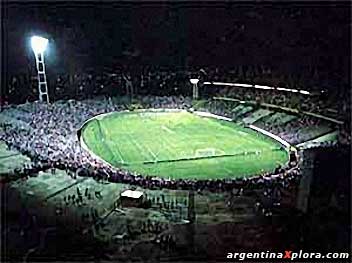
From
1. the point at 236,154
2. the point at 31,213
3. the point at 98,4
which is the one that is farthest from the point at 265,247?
the point at 98,4

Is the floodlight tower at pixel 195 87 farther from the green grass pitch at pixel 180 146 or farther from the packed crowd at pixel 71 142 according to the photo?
the green grass pitch at pixel 180 146

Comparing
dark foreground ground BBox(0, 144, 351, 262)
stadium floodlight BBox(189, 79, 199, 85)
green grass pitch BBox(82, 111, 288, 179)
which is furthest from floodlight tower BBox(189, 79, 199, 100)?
dark foreground ground BBox(0, 144, 351, 262)

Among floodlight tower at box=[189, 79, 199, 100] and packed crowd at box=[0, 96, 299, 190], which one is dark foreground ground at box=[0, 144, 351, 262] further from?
floodlight tower at box=[189, 79, 199, 100]

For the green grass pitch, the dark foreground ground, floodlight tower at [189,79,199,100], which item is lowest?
the dark foreground ground

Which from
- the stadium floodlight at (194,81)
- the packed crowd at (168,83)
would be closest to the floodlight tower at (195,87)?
the stadium floodlight at (194,81)

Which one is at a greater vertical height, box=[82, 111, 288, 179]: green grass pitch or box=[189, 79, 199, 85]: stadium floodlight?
box=[189, 79, 199, 85]: stadium floodlight

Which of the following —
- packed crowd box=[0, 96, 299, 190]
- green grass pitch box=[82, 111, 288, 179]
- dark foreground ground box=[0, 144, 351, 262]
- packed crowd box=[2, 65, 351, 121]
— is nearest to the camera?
dark foreground ground box=[0, 144, 351, 262]
